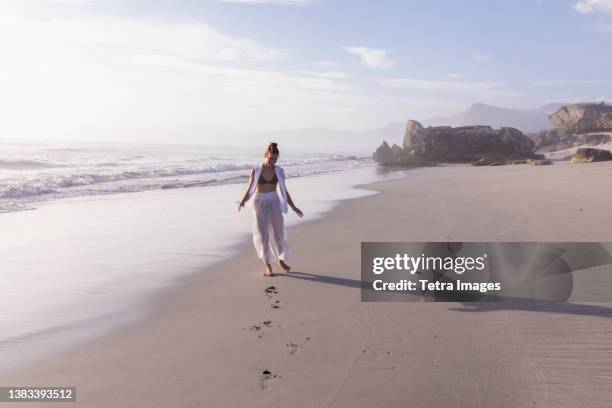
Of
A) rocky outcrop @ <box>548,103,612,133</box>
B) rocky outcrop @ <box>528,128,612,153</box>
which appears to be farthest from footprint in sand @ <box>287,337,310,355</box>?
rocky outcrop @ <box>548,103,612,133</box>

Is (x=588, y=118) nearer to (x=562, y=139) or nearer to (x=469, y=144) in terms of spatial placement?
(x=562, y=139)

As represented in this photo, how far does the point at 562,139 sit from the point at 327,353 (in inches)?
2334

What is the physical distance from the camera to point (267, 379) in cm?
362

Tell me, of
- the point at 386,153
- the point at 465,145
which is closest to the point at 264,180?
the point at 465,145

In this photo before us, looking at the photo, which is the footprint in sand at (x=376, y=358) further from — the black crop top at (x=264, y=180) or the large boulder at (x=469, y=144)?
the large boulder at (x=469, y=144)

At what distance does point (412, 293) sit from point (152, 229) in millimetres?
6575

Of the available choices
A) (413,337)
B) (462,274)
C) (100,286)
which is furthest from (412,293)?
(100,286)

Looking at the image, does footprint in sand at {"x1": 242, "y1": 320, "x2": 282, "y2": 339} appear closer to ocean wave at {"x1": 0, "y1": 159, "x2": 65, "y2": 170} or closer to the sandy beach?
the sandy beach

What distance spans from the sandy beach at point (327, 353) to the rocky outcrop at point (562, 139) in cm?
5372

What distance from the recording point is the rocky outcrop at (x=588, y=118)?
2143 inches

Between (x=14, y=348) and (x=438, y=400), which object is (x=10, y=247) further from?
(x=438, y=400)

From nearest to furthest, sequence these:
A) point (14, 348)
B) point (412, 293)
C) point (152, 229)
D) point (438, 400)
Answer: point (438, 400)
point (14, 348)
point (412, 293)
point (152, 229)

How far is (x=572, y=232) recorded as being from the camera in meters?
8.31

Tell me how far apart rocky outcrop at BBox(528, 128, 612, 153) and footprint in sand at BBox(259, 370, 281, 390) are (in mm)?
55797
